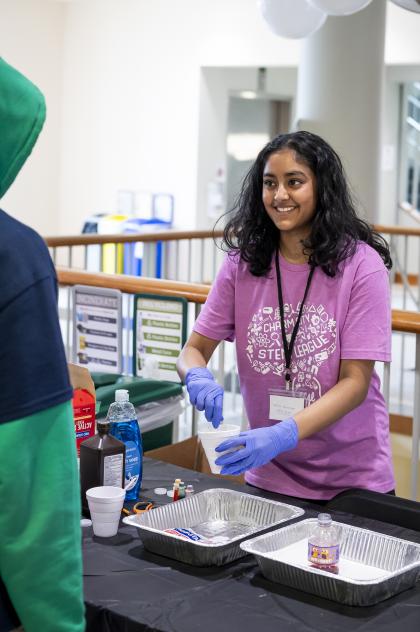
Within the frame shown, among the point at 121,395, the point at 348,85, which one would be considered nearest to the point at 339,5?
the point at 348,85

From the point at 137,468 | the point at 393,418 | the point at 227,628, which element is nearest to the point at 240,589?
the point at 227,628

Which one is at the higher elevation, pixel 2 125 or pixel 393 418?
pixel 2 125

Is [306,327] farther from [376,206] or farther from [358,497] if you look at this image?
[376,206]

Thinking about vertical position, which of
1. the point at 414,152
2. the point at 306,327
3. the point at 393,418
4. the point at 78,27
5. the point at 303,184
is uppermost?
the point at 78,27

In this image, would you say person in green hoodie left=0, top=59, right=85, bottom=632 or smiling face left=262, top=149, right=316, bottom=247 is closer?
person in green hoodie left=0, top=59, right=85, bottom=632

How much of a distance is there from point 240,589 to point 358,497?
57 centimetres

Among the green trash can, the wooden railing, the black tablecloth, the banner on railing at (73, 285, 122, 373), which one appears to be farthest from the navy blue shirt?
the banner on railing at (73, 285, 122, 373)

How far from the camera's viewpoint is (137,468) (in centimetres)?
215

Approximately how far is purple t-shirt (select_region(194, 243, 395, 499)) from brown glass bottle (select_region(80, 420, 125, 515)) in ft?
1.29

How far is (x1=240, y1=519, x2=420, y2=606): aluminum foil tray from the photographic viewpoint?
5.21ft

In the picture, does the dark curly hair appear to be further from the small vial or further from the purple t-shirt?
the small vial

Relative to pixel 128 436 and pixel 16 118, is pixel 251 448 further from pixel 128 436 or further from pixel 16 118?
pixel 16 118

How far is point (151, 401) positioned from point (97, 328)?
0.62 metres

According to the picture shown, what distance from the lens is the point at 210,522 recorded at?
2047 millimetres
